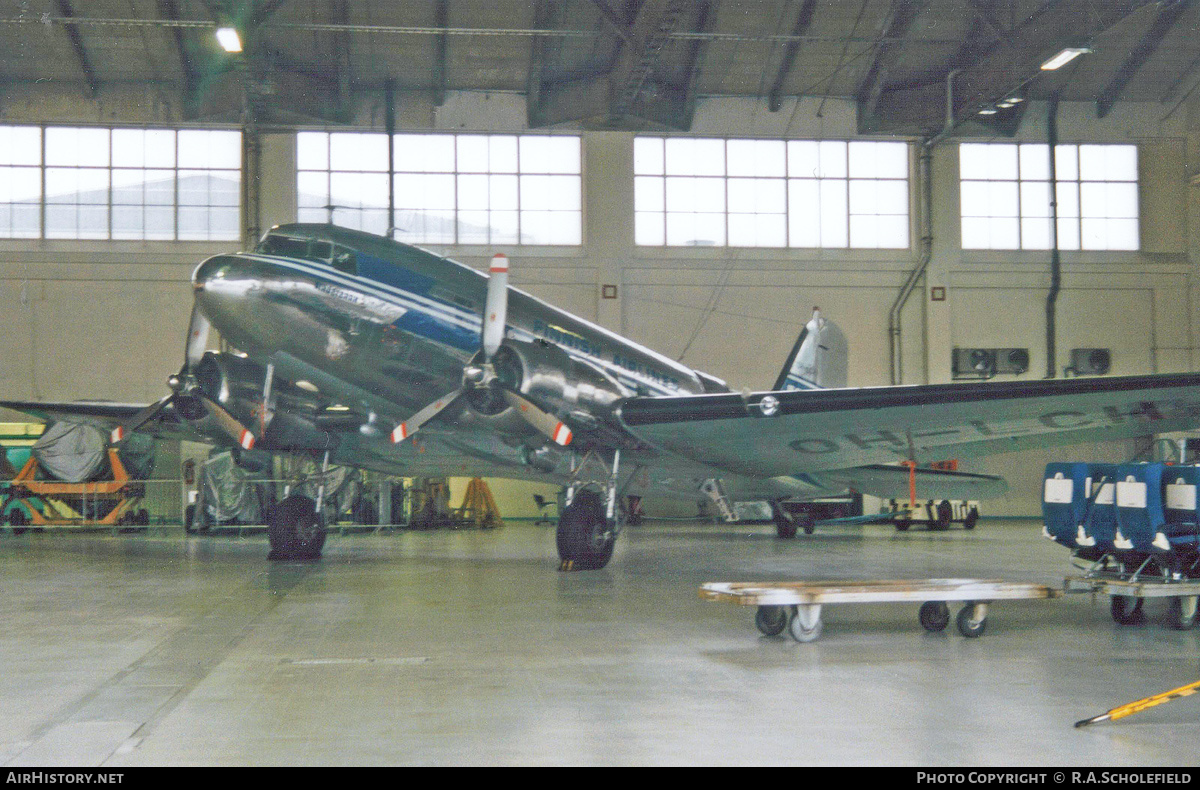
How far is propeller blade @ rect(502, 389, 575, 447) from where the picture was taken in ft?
47.0

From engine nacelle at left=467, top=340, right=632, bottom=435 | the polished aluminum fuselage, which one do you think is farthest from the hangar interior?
engine nacelle at left=467, top=340, right=632, bottom=435

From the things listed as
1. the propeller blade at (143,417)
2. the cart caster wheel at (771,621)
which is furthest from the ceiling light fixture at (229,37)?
the cart caster wheel at (771,621)

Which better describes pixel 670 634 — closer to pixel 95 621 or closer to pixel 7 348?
pixel 95 621

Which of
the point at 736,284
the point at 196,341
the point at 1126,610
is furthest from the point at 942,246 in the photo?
the point at 1126,610

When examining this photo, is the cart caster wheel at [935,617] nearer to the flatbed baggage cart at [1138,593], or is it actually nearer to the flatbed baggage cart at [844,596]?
the flatbed baggage cart at [844,596]

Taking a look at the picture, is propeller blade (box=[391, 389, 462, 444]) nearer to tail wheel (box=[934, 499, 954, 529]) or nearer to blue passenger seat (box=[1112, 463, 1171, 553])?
blue passenger seat (box=[1112, 463, 1171, 553])

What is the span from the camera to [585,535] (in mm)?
15578

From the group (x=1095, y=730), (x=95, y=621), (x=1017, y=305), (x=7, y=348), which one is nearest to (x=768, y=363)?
(x=1017, y=305)

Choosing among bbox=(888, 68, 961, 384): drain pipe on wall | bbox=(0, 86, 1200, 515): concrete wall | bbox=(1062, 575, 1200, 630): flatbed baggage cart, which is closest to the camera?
bbox=(1062, 575, 1200, 630): flatbed baggage cart

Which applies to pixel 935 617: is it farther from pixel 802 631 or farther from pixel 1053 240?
pixel 1053 240

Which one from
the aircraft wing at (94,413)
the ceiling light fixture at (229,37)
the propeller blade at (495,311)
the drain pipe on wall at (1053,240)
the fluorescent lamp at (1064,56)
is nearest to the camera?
the propeller blade at (495,311)

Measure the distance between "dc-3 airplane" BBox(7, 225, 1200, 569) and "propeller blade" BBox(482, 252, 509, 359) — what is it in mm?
20

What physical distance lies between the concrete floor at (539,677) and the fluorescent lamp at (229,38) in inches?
511

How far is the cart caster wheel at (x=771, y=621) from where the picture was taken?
31.4ft
